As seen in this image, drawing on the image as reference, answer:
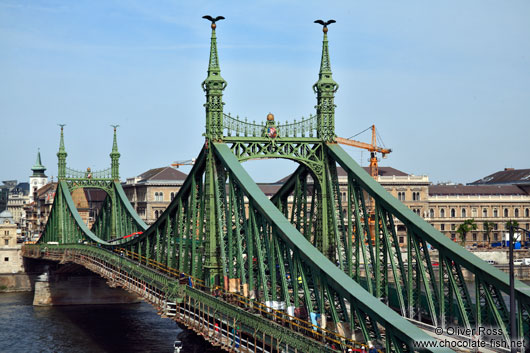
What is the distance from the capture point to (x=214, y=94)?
56.8 meters

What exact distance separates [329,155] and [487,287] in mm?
17814

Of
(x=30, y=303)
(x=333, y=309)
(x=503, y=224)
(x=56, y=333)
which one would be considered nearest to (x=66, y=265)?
(x=30, y=303)

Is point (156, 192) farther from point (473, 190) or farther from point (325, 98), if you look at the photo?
point (325, 98)

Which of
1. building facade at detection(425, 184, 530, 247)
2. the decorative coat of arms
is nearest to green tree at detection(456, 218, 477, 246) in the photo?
building facade at detection(425, 184, 530, 247)

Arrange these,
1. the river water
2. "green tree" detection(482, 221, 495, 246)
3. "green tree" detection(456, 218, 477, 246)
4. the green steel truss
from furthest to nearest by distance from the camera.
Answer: "green tree" detection(482, 221, 495, 246) → "green tree" detection(456, 218, 477, 246) → the green steel truss → the river water

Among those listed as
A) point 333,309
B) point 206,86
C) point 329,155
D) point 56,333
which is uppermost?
point 206,86

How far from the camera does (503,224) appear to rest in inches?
7328

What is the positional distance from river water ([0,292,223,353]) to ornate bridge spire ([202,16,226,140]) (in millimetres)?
16603

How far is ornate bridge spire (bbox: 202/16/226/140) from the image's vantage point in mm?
56094

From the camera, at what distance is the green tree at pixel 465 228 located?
584ft

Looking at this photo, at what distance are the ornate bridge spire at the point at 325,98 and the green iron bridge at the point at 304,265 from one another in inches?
3.4

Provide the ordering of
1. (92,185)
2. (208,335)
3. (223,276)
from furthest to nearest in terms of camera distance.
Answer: (92,185), (223,276), (208,335)

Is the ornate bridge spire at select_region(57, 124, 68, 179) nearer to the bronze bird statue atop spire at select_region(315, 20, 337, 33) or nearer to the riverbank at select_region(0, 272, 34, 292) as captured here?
the riverbank at select_region(0, 272, 34, 292)

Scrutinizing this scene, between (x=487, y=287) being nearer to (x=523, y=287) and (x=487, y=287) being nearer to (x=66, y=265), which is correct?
(x=523, y=287)
